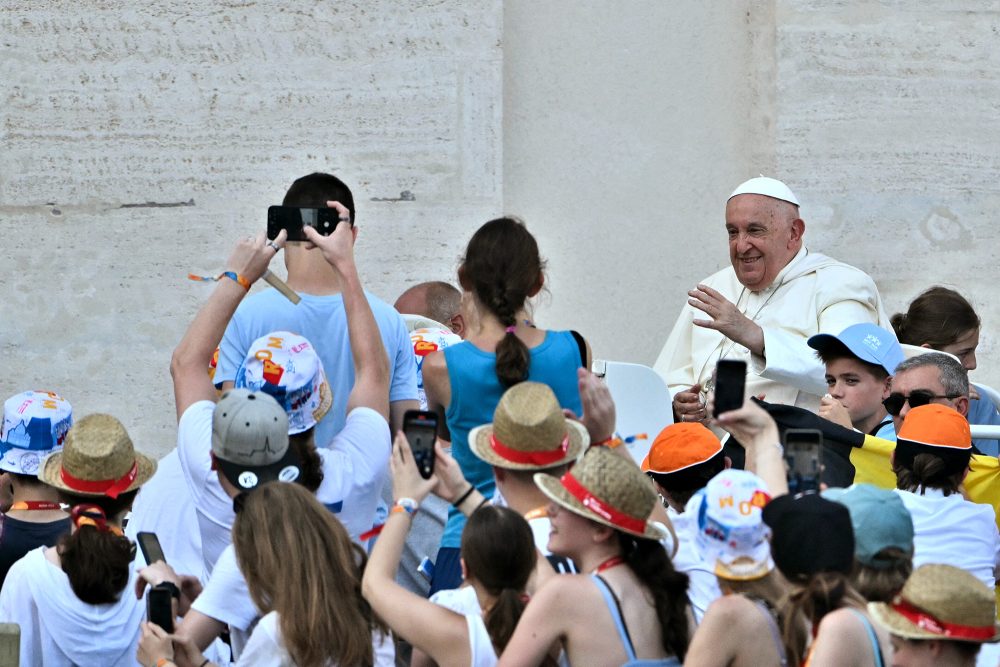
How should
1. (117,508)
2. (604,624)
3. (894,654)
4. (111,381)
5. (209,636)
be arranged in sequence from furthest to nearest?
1. (111,381)
2. (117,508)
3. (209,636)
4. (604,624)
5. (894,654)

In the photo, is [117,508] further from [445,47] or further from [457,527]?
[445,47]

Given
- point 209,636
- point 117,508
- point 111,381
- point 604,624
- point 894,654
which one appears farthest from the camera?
point 111,381

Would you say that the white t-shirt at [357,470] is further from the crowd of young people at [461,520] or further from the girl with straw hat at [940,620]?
the girl with straw hat at [940,620]

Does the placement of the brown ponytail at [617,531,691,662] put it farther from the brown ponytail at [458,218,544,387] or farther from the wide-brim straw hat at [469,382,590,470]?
the brown ponytail at [458,218,544,387]

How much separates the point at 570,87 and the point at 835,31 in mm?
1352

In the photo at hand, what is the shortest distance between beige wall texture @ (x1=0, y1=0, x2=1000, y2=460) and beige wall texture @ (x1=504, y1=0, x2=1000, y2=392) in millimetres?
11

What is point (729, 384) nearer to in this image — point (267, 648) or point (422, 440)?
point (422, 440)

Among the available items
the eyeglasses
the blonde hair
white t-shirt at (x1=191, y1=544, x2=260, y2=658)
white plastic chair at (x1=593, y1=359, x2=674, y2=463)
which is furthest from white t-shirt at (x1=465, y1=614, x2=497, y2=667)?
white plastic chair at (x1=593, y1=359, x2=674, y2=463)

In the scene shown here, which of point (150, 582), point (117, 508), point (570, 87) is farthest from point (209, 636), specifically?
point (570, 87)

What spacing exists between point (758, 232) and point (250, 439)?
→ 3.40 m

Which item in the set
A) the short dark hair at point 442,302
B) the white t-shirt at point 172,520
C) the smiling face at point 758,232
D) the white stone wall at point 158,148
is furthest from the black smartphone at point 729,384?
the white stone wall at point 158,148

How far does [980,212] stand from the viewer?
830 centimetres

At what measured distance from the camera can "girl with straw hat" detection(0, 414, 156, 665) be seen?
412 centimetres

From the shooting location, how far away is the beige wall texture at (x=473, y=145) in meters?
7.90
